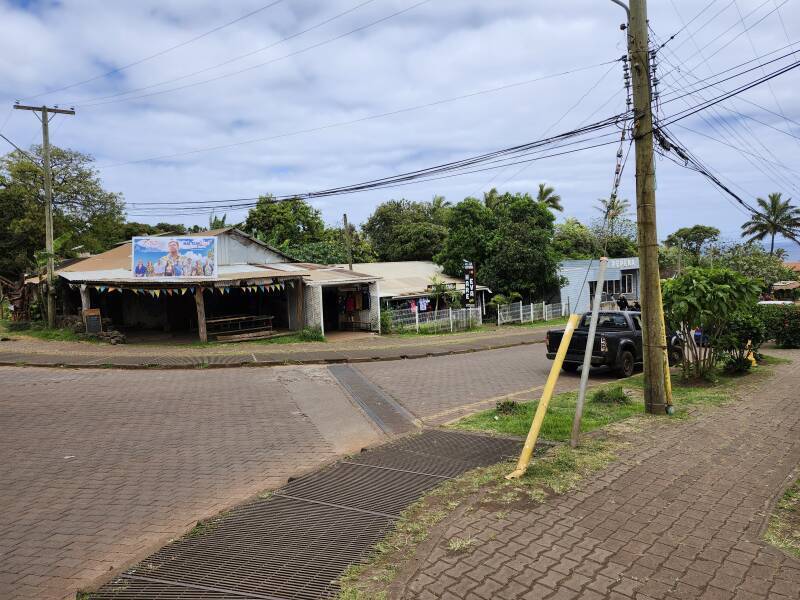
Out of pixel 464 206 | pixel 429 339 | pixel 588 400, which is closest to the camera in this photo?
pixel 588 400

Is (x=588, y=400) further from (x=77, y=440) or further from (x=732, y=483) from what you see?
(x=77, y=440)

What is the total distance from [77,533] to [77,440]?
3452 mm

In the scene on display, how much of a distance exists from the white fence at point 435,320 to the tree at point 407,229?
9.28 metres

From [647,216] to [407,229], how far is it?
33703 millimetres

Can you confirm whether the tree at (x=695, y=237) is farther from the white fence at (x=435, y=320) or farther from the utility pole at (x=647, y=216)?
the utility pole at (x=647, y=216)

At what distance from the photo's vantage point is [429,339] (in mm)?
22688

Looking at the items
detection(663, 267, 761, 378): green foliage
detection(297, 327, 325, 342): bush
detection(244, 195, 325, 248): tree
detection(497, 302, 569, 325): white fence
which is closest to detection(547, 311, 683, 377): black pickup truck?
detection(663, 267, 761, 378): green foliage

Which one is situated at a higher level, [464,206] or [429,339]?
[464,206]

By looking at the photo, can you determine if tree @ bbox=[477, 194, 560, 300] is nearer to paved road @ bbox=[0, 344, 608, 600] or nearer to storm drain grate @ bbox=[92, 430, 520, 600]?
paved road @ bbox=[0, 344, 608, 600]

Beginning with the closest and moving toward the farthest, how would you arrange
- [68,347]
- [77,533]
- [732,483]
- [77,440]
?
[77,533] < [732,483] < [77,440] < [68,347]

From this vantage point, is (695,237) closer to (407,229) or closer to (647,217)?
(407,229)

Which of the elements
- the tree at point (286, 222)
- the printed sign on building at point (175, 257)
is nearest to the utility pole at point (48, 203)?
the printed sign on building at point (175, 257)

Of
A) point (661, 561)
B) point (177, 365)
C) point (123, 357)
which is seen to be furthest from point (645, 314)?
point (123, 357)

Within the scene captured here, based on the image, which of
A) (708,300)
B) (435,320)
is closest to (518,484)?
(708,300)
